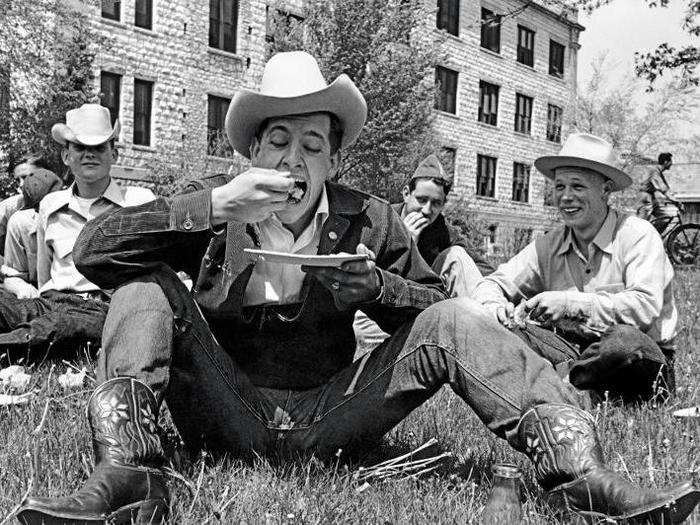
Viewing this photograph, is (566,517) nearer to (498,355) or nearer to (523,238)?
(498,355)

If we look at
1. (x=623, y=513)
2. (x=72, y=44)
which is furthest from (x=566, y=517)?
(x=72, y=44)

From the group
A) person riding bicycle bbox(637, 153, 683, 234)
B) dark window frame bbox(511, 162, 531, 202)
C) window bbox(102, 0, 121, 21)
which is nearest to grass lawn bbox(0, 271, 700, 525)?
person riding bicycle bbox(637, 153, 683, 234)

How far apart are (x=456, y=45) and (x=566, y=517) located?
3257cm

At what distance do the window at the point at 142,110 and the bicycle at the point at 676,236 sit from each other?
13622 mm

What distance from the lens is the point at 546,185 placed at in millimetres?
37750

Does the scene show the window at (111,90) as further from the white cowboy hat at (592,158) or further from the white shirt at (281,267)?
the white shirt at (281,267)

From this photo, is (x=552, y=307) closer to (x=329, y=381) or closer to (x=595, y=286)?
(x=595, y=286)

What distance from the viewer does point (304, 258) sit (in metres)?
2.58

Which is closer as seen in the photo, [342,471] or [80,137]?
[342,471]

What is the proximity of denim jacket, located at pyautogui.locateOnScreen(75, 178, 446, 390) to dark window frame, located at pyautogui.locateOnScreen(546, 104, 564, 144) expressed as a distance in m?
38.8

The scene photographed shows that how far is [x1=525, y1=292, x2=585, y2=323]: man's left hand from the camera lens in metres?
4.30

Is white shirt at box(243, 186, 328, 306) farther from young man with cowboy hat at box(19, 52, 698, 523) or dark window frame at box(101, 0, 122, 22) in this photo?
dark window frame at box(101, 0, 122, 22)

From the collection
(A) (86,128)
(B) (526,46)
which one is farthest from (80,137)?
(B) (526,46)

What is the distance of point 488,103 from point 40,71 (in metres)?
22.7
